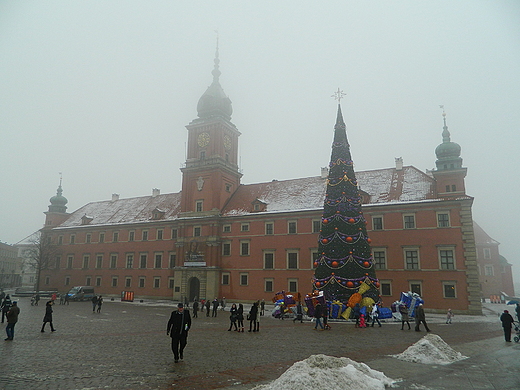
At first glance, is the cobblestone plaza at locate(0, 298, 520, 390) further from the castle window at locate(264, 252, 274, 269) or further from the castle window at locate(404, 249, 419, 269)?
the castle window at locate(264, 252, 274, 269)

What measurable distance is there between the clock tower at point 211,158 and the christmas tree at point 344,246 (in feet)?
77.1

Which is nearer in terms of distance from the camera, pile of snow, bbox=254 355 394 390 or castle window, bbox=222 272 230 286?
pile of snow, bbox=254 355 394 390

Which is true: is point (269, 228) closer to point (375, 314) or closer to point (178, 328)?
point (375, 314)

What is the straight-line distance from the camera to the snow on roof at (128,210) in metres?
57.8

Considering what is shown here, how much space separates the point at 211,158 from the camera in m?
52.6

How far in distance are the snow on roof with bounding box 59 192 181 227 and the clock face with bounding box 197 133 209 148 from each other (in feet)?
32.0

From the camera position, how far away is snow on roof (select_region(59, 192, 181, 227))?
5781cm

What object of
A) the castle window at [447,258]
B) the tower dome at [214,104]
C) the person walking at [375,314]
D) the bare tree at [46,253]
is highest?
the tower dome at [214,104]

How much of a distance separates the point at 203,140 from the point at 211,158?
363 cm

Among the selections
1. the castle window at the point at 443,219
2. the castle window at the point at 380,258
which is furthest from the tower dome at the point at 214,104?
the castle window at the point at 443,219

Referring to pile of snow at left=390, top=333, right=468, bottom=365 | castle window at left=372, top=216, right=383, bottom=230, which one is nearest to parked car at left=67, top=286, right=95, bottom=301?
castle window at left=372, top=216, right=383, bottom=230

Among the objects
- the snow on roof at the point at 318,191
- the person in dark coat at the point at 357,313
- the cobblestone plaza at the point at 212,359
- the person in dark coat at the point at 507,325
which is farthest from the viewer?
the snow on roof at the point at 318,191

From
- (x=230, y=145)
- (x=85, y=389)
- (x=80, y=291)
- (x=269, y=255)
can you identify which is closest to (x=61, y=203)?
(x=80, y=291)

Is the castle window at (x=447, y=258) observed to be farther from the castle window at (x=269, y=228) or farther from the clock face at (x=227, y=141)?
the clock face at (x=227, y=141)
